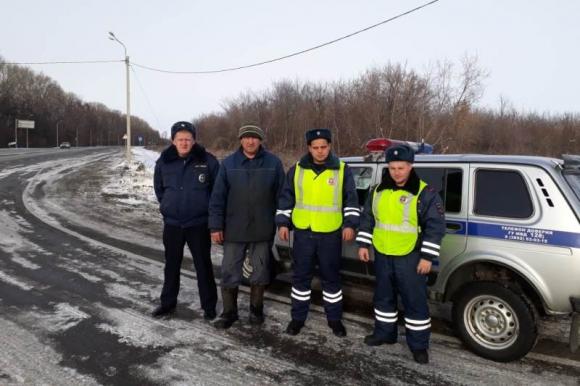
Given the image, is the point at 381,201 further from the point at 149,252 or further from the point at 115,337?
the point at 149,252

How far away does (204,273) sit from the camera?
14.4 feet

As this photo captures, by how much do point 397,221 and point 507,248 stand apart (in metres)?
0.91

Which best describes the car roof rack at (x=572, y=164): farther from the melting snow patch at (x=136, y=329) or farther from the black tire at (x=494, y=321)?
the melting snow patch at (x=136, y=329)

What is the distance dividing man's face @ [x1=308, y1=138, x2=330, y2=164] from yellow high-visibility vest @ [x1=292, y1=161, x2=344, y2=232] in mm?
131

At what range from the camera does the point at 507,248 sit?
3.46 meters

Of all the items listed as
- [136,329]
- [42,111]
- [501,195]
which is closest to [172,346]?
[136,329]

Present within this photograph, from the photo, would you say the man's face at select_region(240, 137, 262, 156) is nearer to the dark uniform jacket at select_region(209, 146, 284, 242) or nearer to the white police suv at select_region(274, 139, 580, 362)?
the dark uniform jacket at select_region(209, 146, 284, 242)

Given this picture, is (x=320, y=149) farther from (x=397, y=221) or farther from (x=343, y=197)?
(x=397, y=221)

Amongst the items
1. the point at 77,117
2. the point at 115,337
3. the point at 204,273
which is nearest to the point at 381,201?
the point at 204,273

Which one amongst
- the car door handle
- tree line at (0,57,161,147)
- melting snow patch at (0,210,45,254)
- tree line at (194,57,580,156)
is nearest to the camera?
the car door handle

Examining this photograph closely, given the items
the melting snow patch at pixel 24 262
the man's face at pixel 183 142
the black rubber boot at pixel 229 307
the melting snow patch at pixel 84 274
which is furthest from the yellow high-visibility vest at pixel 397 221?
the melting snow patch at pixel 24 262

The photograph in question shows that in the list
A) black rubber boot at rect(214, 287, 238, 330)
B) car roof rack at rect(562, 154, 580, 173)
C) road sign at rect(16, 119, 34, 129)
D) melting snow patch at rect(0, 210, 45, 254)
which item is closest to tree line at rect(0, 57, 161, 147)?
road sign at rect(16, 119, 34, 129)

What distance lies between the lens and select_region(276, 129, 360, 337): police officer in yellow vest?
390cm

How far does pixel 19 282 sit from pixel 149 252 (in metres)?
2.03
